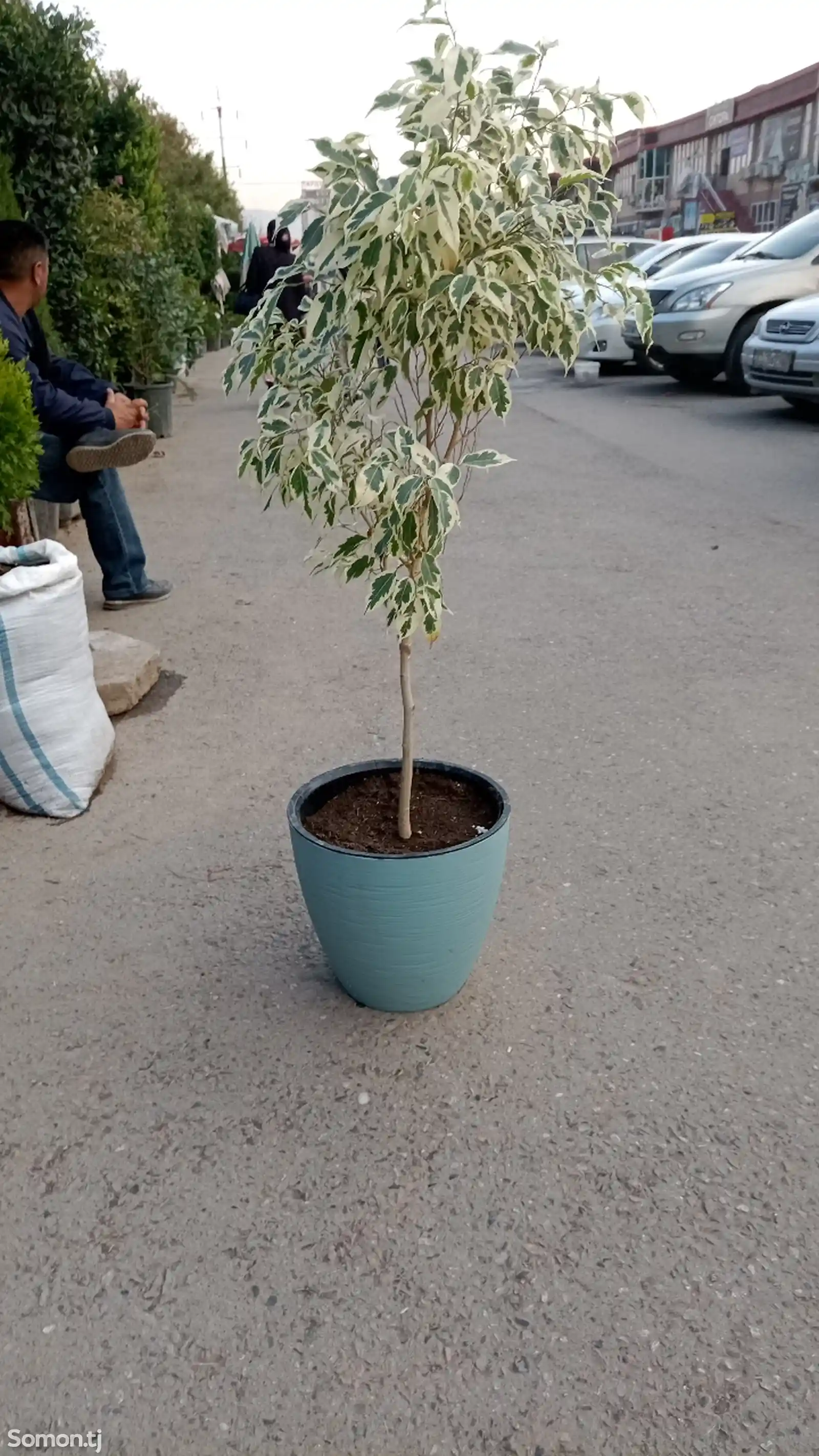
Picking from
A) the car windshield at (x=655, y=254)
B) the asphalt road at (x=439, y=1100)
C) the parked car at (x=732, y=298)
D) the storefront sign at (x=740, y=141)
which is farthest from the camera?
the storefront sign at (x=740, y=141)

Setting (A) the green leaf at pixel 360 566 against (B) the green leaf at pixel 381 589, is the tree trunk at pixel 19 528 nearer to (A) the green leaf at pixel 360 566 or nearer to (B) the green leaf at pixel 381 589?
(A) the green leaf at pixel 360 566

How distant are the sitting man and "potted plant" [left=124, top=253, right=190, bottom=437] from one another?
486 centimetres

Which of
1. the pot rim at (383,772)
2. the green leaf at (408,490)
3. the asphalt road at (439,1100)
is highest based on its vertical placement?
the green leaf at (408,490)

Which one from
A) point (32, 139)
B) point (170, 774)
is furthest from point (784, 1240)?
point (32, 139)

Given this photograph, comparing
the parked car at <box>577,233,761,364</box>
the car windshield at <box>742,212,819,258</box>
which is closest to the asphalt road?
the car windshield at <box>742,212,819,258</box>

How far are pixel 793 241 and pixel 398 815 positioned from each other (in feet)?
39.4

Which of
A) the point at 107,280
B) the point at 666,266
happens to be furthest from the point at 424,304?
the point at 666,266

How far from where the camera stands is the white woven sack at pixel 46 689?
3539 millimetres

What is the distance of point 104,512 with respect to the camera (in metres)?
5.55

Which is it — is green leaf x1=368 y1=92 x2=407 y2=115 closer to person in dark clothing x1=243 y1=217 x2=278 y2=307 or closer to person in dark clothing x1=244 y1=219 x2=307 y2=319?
person in dark clothing x1=244 y1=219 x2=307 y2=319

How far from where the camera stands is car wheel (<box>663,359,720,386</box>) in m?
13.3

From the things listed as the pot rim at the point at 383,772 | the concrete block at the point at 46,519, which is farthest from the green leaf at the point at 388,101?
the concrete block at the point at 46,519

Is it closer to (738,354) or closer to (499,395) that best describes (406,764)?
(499,395)

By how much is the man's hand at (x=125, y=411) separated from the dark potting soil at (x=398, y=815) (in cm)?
305
